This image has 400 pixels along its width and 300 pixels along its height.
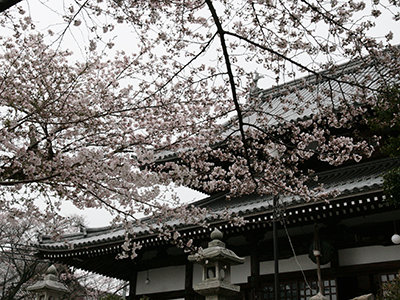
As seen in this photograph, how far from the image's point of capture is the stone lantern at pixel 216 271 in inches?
186

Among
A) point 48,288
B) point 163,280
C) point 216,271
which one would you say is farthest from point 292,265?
point 48,288

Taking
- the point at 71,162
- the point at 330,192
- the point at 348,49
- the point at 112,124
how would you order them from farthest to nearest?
the point at 330,192
the point at 112,124
the point at 71,162
the point at 348,49

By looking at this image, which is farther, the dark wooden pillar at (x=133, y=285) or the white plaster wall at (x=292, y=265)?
the dark wooden pillar at (x=133, y=285)

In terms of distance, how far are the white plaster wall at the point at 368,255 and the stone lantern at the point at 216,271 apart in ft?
8.10

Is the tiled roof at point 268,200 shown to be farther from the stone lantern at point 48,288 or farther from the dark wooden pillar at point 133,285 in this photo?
the dark wooden pillar at point 133,285

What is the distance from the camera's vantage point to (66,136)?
4617 mm

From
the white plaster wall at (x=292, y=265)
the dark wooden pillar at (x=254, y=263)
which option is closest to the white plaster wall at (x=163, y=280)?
the dark wooden pillar at (x=254, y=263)

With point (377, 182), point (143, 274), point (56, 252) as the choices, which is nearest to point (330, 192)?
point (377, 182)

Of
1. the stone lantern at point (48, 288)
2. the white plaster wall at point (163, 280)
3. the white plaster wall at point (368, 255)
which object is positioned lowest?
the stone lantern at point (48, 288)

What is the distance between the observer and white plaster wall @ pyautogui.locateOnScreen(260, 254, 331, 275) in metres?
7.00

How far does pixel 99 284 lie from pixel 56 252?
1392 cm

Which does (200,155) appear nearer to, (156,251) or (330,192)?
(330,192)

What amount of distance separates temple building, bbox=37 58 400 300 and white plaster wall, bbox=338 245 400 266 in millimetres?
15

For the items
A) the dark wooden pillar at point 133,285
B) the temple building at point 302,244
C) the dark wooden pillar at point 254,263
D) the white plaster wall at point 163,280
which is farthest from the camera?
the dark wooden pillar at point 133,285
